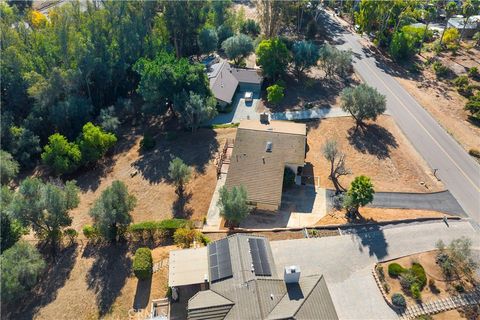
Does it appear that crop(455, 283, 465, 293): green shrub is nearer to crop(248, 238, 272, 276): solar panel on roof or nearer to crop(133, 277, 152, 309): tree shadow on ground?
crop(248, 238, 272, 276): solar panel on roof

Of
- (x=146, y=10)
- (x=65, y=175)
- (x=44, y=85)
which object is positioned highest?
(x=146, y=10)

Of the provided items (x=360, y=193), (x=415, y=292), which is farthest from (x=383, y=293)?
(x=360, y=193)

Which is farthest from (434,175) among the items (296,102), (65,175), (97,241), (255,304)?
(65,175)

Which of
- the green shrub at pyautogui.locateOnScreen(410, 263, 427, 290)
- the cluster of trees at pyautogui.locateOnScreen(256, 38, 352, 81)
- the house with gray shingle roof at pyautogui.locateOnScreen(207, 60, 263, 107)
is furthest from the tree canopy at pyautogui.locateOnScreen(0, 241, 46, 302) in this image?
the cluster of trees at pyautogui.locateOnScreen(256, 38, 352, 81)

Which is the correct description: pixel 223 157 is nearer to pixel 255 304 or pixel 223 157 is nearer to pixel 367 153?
pixel 367 153

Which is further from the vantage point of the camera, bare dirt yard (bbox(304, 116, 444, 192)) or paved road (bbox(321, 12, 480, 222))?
bare dirt yard (bbox(304, 116, 444, 192))

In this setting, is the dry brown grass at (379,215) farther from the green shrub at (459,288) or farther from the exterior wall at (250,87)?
the exterior wall at (250,87)
